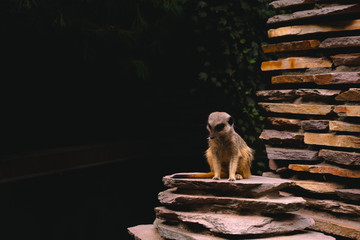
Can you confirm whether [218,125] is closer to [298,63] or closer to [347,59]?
[298,63]

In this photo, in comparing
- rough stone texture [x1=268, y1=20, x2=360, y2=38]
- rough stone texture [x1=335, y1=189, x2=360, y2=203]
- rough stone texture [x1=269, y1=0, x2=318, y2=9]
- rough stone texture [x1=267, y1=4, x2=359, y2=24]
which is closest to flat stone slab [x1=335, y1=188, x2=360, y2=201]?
rough stone texture [x1=335, y1=189, x2=360, y2=203]

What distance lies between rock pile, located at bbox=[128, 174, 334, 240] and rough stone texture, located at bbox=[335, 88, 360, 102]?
74 cm

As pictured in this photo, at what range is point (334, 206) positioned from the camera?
3.06 metres

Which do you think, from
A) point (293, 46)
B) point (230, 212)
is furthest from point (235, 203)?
point (293, 46)

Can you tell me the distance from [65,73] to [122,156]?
174cm

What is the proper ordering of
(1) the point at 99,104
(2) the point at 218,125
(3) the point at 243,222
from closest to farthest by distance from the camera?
1. (3) the point at 243,222
2. (2) the point at 218,125
3. (1) the point at 99,104

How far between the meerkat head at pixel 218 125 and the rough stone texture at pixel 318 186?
74 cm

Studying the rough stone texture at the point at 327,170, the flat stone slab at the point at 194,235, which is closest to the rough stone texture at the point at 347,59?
the rough stone texture at the point at 327,170

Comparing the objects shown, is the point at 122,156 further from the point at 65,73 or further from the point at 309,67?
the point at 309,67

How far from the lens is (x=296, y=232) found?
281 cm

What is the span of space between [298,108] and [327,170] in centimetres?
50

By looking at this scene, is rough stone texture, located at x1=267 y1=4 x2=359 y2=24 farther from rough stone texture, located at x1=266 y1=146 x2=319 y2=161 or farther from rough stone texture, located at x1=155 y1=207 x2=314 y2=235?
rough stone texture, located at x1=155 y1=207 x2=314 y2=235

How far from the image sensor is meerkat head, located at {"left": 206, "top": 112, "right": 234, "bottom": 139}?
2.92 metres

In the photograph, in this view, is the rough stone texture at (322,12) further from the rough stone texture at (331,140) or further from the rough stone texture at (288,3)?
the rough stone texture at (331,140)
